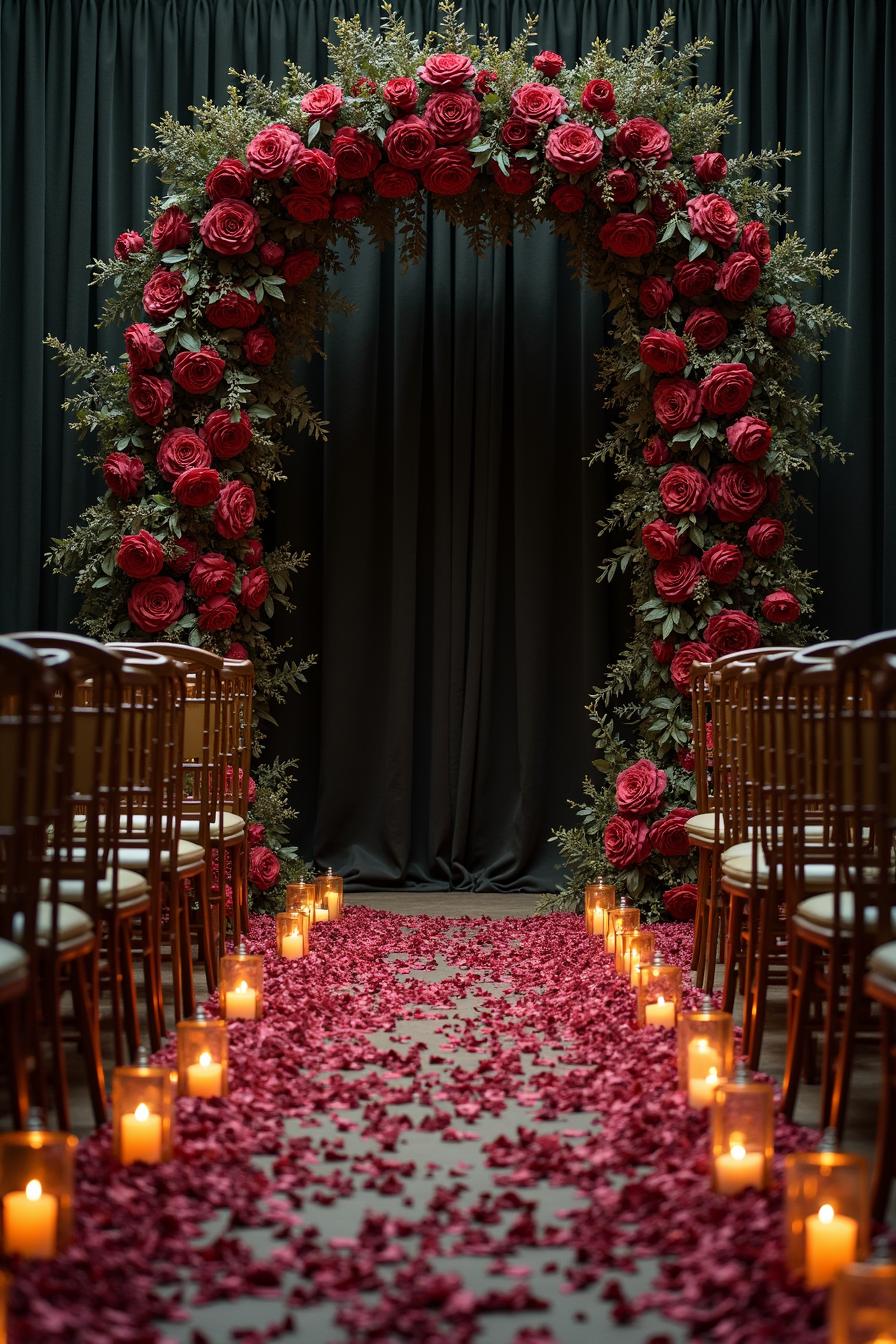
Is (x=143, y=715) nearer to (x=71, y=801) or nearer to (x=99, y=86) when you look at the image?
(x=71, y=801)

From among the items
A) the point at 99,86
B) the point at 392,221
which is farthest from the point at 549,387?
the point at 99,86

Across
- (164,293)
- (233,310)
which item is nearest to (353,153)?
(233,310)

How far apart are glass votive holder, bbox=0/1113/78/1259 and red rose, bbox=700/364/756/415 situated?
4.05 meters

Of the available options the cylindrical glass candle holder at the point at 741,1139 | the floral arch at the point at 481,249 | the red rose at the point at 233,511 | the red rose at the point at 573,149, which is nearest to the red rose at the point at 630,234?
the floral arch at the point at 481,249

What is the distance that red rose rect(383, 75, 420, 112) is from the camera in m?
5.32

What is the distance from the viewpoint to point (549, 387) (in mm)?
6543

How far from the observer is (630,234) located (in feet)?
17.5

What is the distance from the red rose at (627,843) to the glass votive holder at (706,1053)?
2.58 metres

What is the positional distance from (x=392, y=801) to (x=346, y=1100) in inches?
147

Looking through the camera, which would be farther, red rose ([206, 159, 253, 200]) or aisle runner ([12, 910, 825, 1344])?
red rose ([206, 159, 253, 200])

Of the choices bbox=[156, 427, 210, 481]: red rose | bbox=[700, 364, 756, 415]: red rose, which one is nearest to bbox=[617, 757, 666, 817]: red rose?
bbox=[700, 364, 756, 415]: red rose

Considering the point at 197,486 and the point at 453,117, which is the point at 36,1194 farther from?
the point at 453,117

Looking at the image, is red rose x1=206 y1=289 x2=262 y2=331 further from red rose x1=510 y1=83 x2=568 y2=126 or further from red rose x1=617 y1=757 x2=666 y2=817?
red rose x1=617 y1=757 x2=666 y2=817

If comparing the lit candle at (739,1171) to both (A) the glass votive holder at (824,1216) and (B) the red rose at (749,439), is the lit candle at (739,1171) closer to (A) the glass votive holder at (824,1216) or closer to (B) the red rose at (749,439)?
(A) the glass votive holder at (824,1216)
